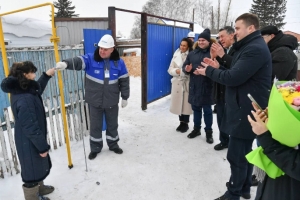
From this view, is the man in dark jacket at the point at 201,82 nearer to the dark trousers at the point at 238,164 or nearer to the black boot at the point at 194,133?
the black boot at the point at 194,133

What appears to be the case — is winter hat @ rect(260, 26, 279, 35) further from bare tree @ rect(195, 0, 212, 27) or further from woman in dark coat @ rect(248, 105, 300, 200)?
bare tree @ rect(195, 0, 212, 27)

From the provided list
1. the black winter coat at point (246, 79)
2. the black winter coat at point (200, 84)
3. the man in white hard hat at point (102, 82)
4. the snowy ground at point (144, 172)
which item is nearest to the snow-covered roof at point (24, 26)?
the snowy ground at point (144, 172)

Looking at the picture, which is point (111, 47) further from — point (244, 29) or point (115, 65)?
point (244, 29)

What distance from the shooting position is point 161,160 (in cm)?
358

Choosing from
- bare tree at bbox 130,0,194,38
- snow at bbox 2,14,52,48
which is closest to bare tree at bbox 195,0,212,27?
bare tree at bbox 130,0,194,38

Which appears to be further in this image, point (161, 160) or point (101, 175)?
point (161, 160)

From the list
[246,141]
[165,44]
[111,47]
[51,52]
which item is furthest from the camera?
[165,44]

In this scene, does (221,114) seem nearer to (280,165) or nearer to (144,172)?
(144,172)

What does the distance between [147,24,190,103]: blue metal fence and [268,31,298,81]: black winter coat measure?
3141 mm

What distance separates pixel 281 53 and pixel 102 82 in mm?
2315

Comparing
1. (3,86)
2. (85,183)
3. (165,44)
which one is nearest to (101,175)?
(85,183)

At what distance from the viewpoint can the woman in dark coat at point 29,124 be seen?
87.4 inches

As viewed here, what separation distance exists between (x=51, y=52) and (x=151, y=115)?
102 inches

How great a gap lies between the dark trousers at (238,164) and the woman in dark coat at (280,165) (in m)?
0.88
